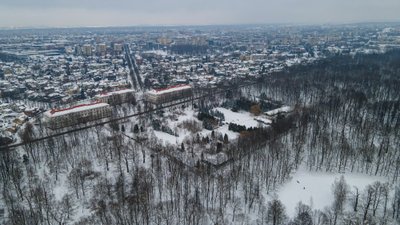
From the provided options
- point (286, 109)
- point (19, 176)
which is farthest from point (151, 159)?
point (286, 109)

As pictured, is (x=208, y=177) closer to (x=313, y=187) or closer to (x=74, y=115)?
(x=313, y=187)

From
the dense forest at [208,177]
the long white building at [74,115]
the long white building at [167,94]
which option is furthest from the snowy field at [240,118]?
the long white building at [74,115]

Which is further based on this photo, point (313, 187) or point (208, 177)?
point (313, 187)

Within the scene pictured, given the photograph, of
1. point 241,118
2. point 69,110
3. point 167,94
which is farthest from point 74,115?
point 241,118

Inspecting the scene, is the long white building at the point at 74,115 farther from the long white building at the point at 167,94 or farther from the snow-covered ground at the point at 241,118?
the snow-covered ground at the point at 241,118

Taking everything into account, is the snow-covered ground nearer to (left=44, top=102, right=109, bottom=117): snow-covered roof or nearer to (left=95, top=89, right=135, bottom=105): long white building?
(left=95, top=89, right=135, bottom=105): long white building

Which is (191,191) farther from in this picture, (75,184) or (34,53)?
(34,53)
